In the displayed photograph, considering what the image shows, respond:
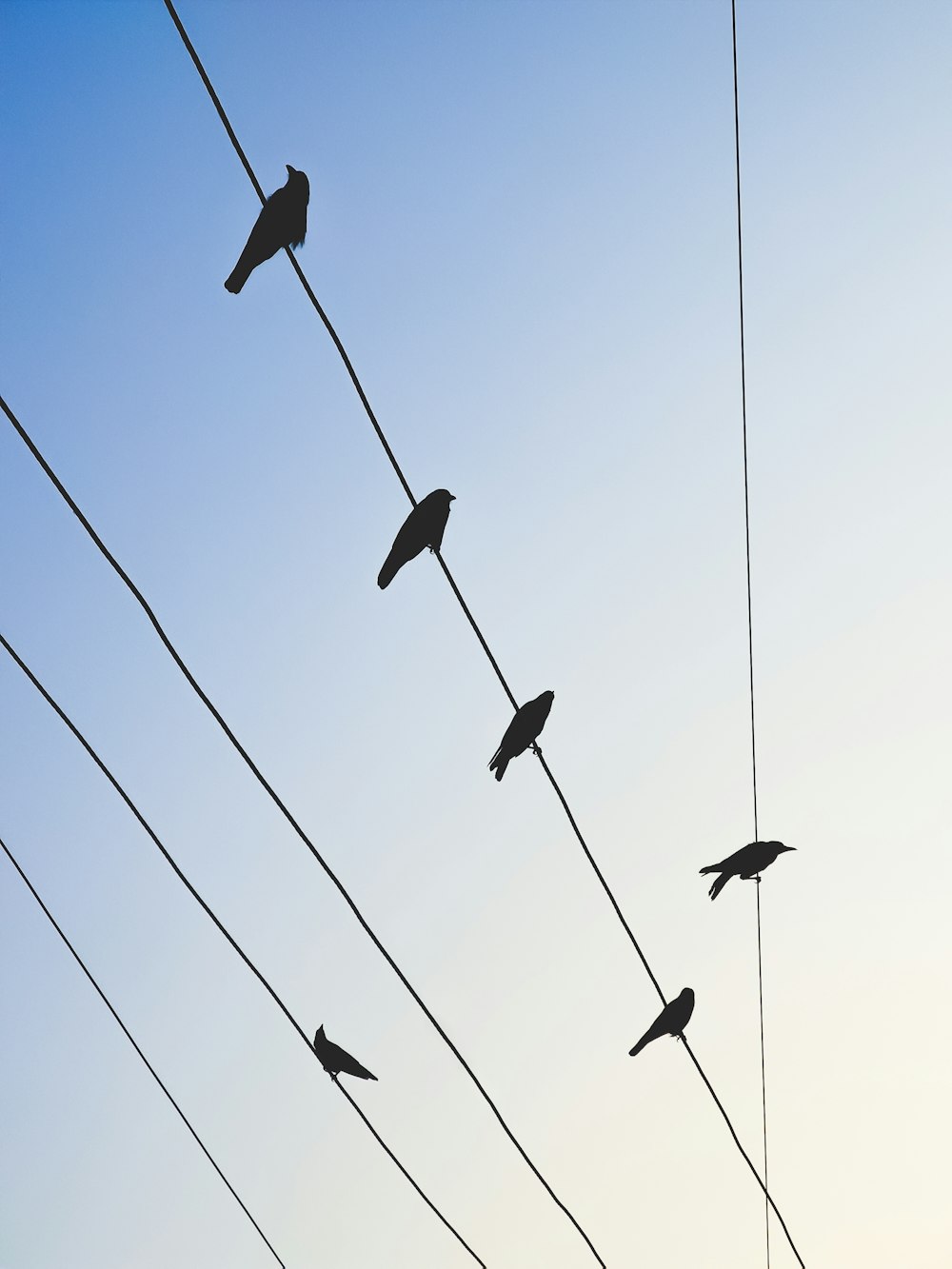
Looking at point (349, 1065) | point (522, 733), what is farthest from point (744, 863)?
point (349, 1065)

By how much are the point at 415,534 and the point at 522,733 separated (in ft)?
3.99

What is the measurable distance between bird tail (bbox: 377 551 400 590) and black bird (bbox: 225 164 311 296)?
5.36 ft

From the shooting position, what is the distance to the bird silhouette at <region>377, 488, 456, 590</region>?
6.08m

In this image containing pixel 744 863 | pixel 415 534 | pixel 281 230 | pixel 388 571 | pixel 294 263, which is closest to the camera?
pixel 294 263

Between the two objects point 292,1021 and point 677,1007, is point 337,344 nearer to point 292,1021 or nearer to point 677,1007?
point 292,1021

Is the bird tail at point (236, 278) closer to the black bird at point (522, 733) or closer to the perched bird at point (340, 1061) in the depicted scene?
the black bird at point (522, 733)

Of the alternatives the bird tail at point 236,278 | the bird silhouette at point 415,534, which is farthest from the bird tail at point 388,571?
the bird tail at point 236,278

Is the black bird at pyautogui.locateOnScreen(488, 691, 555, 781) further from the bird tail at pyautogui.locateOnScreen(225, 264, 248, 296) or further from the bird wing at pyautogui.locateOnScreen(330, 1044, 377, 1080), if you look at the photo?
the bird tail at pyautogui.locateOnScreen(225, 264, 248, 296)

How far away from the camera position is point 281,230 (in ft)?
17.8

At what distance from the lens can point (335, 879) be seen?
→ 4.32 m

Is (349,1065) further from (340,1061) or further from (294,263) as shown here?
(294,263)

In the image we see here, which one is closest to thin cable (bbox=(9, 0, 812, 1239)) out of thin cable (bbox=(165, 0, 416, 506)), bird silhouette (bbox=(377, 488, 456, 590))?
thin cable (bbox=(165, 0, 416, 506))

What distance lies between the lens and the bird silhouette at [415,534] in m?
6.08

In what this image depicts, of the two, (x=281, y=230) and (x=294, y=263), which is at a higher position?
(x=281, y=230)
